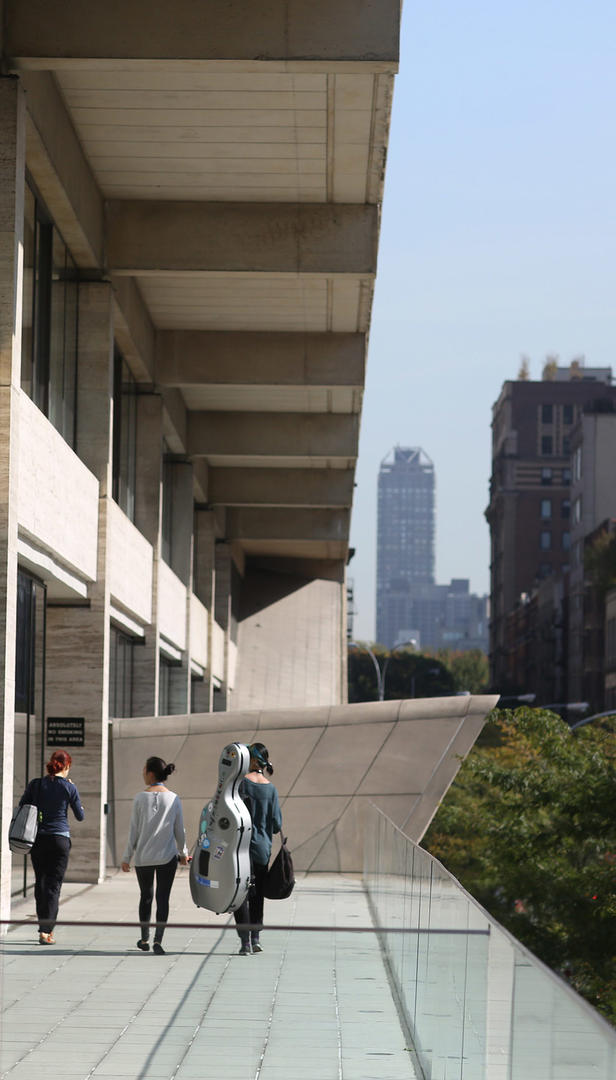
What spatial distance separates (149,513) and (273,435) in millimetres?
8042

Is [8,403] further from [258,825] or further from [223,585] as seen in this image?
[223,585]

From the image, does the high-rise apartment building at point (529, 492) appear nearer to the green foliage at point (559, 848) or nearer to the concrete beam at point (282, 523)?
the concrete beam at point (282, 523)

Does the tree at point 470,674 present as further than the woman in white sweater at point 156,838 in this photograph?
Yes

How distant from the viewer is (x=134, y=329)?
23.3 meters

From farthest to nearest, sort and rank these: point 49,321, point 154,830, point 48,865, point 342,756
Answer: point 342,756, point 49,321, point 48,865, point 154,830

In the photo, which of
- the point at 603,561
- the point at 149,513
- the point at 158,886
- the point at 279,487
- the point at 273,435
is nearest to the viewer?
the point at 158,886

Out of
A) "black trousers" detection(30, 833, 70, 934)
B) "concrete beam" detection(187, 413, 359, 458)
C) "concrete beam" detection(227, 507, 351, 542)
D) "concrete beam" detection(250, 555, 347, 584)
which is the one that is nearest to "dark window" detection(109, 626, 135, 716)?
"concrete beam" detection(187, 413, 359, 458)

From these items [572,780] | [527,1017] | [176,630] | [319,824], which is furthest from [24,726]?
[527,1017]

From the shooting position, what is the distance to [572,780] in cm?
2481

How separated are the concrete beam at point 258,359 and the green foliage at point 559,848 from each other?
22.8ft

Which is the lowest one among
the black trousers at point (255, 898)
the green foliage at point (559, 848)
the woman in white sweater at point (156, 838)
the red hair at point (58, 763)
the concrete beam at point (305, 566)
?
the green foliage at point (559, 848)

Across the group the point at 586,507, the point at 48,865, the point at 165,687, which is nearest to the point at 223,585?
the point at 165,687

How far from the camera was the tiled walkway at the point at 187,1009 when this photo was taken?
5.87 metres

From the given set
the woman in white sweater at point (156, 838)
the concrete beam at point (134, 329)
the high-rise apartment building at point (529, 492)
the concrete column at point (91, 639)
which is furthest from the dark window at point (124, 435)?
the high-rise apartment building at point (529, 492)
